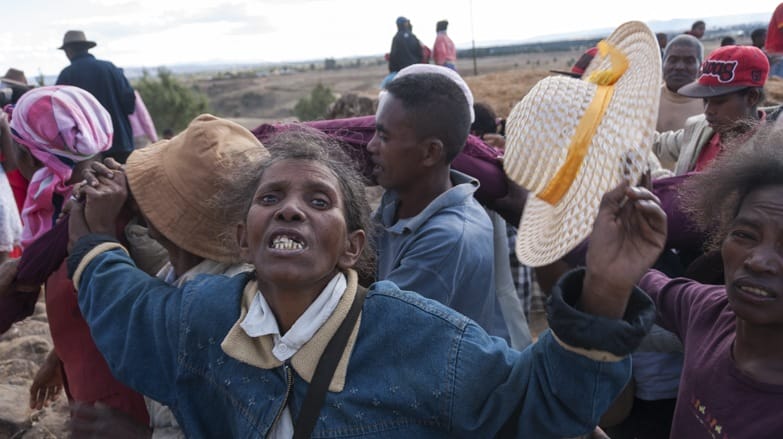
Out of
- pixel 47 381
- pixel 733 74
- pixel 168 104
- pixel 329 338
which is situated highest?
pixel 733 74

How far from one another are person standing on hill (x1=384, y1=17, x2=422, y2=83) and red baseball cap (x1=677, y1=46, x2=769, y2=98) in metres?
7.45

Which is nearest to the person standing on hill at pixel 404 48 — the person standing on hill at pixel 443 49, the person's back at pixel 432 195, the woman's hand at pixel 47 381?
the person standing on hill at pixel 443 49

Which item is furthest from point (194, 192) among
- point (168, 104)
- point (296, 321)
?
point (168, 104)

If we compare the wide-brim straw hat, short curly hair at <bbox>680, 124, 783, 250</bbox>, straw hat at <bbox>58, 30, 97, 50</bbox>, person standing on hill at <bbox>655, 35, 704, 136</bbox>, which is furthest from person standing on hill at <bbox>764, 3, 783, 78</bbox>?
straw hat at <bbox>58, 30, 97, 50</bbox>

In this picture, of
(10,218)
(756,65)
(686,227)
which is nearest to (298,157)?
(686,227)

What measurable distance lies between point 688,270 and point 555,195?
2.56 feet

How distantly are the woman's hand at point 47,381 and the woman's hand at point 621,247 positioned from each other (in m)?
2.05

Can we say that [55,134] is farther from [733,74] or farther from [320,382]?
[733,74]

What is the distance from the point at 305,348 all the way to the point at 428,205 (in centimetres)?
99

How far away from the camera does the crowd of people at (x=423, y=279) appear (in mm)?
1268

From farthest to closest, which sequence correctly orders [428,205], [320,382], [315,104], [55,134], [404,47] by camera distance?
[315,104], [404,47], [55,134], [428,205], [320,382]

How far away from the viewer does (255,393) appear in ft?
4.63

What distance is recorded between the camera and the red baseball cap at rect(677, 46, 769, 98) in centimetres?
314

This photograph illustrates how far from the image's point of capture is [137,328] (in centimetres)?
161
